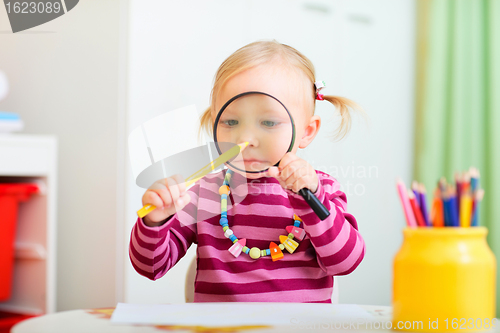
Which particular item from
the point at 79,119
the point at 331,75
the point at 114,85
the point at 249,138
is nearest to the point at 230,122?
the point at 249,138

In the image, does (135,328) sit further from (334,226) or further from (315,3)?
(315,3)

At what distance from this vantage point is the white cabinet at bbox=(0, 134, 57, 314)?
1324 millimetres

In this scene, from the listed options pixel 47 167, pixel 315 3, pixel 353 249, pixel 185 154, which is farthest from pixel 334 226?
pixel 315 3

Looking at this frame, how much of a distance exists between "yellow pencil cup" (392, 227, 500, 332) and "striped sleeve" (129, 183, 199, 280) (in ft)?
1.35

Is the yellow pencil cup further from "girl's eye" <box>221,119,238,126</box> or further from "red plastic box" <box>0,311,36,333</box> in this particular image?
"red plastic box" <box>0,311,36,333</box>

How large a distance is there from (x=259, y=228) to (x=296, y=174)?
24 cm

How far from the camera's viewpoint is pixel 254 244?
0.86 meters

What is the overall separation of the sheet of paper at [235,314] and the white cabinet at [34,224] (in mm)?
911

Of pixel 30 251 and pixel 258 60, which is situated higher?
pixel 258 60

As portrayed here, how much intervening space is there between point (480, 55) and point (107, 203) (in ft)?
5.01

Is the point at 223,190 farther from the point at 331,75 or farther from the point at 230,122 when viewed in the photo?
the point at 331,75

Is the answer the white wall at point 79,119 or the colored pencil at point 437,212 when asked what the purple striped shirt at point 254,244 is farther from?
the white wall at point 79,119

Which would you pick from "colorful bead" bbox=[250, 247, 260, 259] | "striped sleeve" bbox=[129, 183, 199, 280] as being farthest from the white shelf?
"colorful bead" bbox=[250, 247, 260, 259]

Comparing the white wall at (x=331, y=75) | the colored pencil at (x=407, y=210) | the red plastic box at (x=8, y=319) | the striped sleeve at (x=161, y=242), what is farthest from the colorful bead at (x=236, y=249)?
the red plastic box at (x=8, y=319)
